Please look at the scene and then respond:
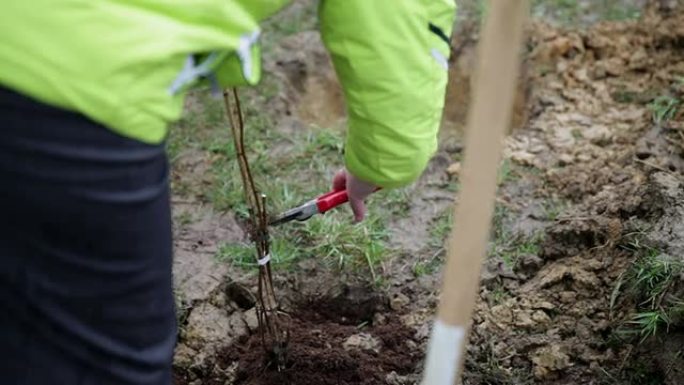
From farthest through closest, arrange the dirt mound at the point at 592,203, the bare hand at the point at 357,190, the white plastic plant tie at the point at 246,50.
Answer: the dirt mound at the point at 592,203 → the bare hand at the point at 357,190 → the white plastic plant tie at the point at 246,50

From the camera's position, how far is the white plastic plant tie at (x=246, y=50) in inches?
48.5

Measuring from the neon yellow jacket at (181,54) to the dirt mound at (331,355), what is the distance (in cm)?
71

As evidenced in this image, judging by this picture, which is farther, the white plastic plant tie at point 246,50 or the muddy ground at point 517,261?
the muddy ground at point 517,261

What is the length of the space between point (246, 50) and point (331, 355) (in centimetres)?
96

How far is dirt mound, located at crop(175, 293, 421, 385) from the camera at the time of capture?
6.64 feet

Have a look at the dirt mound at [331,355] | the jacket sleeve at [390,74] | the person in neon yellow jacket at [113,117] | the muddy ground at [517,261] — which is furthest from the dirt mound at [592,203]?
the person in neon yellow jacket at [113,117]

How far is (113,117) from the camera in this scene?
1.14 metres

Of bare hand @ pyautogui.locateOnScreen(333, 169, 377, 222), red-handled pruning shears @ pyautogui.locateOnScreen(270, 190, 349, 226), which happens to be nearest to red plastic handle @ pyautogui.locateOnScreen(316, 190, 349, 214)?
red-handled pruning shears @ pyautogui.locateOnScreen(270, 190, 349, 226)

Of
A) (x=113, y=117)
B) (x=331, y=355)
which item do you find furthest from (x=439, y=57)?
(x=331, y=355)

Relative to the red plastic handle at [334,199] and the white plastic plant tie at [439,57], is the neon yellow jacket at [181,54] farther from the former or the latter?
the red plastic handle at [334,199]

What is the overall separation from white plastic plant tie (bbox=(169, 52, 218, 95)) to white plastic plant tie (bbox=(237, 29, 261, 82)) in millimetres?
32

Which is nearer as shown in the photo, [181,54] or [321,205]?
[181,54]

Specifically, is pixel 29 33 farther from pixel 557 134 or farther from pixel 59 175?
pixel 557 134

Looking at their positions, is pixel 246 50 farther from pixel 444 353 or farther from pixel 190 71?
pixel 444 353
